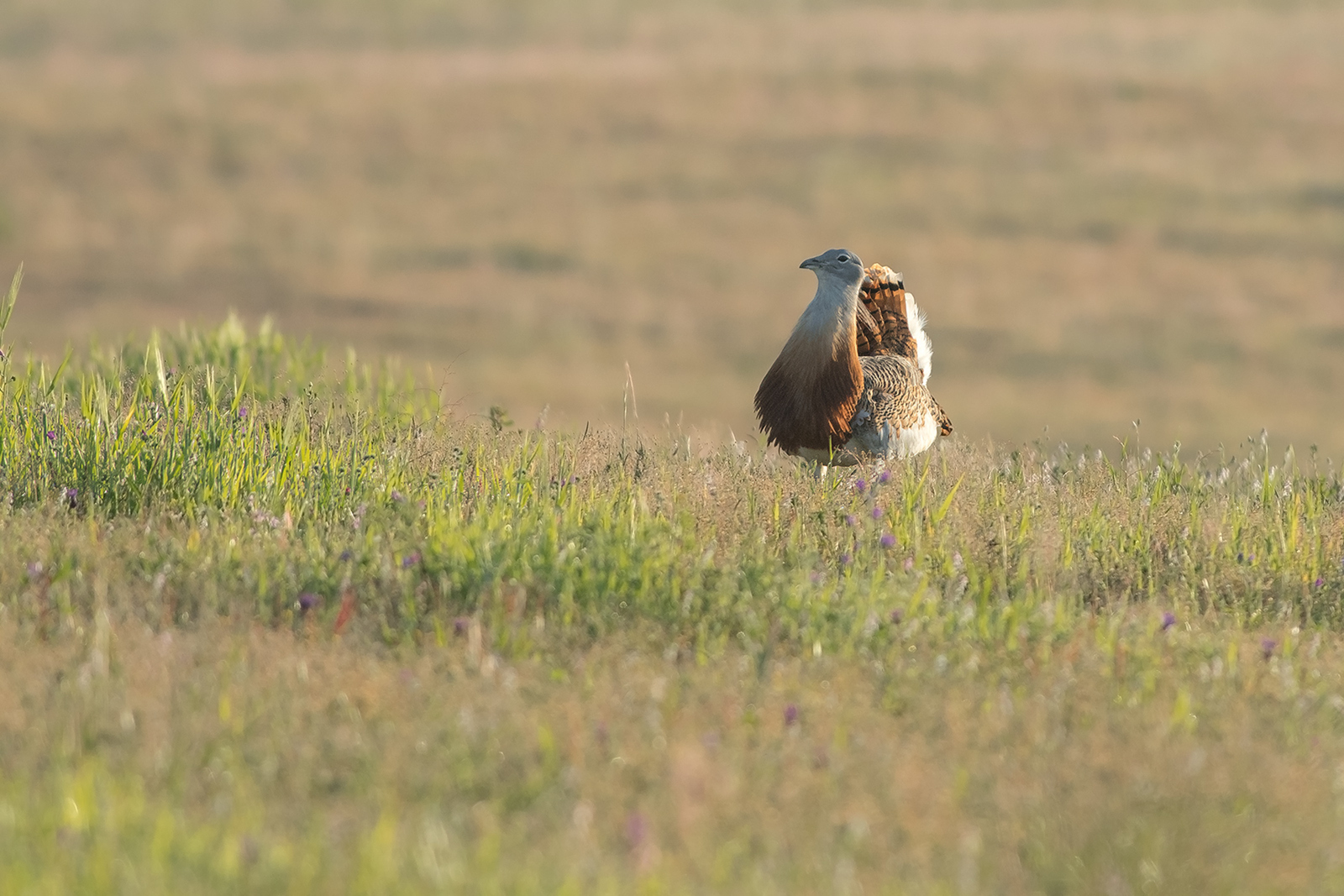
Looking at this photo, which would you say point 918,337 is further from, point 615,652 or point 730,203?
point 730,203

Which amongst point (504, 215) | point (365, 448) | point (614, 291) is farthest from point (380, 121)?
point (365, 448)

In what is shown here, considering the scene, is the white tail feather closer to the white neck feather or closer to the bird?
the bird

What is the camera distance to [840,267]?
7.97m

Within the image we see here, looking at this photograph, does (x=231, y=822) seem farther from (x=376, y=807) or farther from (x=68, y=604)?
(x=68, y=604)

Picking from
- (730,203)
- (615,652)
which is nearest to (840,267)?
(615,652)

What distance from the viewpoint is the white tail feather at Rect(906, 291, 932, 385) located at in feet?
32.1

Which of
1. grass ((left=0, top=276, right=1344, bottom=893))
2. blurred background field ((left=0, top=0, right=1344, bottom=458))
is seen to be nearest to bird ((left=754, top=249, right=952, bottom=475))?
grass ((left=0, top=276, right=1344, bottom=893))

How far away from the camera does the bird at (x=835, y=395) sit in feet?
25.6

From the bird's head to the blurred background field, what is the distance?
1228 centimetres

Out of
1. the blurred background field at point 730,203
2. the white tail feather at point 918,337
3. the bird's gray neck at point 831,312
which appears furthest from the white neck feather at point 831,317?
the blurred background field at point 730,203

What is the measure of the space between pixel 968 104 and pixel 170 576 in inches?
1681

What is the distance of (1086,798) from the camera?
386cm

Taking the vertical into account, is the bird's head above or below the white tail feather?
above

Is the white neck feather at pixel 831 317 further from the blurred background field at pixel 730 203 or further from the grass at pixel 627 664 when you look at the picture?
the blurred background field at pixel 730 203
